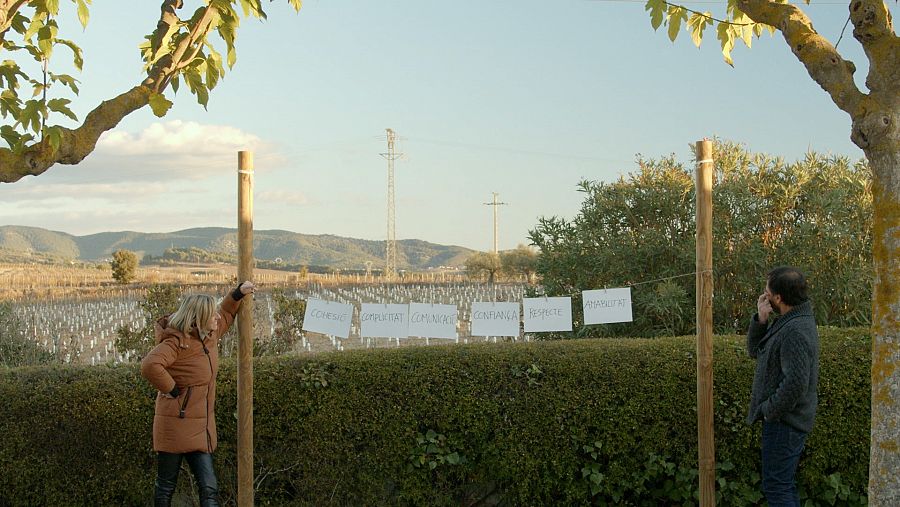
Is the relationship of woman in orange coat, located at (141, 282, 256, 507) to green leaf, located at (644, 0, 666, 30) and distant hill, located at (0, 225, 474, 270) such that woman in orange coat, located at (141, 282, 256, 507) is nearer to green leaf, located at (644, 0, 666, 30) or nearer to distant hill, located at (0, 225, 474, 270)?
green leaf, located at (644, 0, 666, 30)

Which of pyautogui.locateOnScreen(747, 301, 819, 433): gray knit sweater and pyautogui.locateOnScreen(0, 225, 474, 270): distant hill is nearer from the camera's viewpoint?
pyautogui.locateOnScreen(747, 301, 819, 433): gray knit sweater

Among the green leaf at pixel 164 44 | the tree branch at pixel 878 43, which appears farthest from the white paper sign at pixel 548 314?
the green leaf at pixel 164 44

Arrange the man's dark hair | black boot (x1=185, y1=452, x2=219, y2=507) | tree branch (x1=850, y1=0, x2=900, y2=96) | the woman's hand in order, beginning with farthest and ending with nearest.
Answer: the woman's hand < black boot (x1=185, y1=452, x2=219, y2=507) < the man's dark hair < tree branch (x1=850, y1=0, x2=900, y2=96)

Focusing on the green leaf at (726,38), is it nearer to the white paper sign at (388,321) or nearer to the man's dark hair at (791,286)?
the man's dark hair at (791,286)

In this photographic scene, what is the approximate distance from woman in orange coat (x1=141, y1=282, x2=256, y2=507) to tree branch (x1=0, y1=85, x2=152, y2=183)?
1144mm

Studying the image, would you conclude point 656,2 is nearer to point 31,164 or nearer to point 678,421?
point 678,421

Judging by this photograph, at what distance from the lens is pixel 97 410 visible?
5582 millimetres

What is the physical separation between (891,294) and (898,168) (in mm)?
646

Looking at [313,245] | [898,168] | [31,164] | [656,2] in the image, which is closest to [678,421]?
[898,168]

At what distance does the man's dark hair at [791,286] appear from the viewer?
14.8 feet

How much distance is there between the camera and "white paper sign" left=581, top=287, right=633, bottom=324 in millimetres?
6660

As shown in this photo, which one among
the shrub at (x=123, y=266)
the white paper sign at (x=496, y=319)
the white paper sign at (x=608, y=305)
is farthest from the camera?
the shrub at (x=123, y=266)

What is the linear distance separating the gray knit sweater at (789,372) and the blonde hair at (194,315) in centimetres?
342

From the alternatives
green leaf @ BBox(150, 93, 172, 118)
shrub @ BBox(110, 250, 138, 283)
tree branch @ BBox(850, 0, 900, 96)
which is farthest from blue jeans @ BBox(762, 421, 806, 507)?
shrub @ BBox(110, 250, 138, 283)
